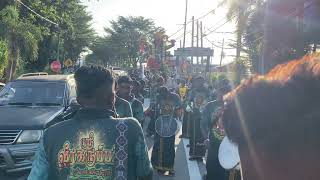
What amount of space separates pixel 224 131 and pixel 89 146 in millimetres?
1828

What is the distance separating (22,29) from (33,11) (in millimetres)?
8541

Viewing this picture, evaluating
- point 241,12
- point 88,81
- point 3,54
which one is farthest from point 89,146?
point 3,54

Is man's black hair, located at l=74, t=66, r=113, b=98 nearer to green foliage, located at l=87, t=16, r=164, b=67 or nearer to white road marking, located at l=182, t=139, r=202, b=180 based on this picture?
white road marking, located at l=182, t=139, r=202, b=180

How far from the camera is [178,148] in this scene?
1200 cm

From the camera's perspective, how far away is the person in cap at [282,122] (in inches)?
36.4

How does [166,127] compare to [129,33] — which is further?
[129,33]

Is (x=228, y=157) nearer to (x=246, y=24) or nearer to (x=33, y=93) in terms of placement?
(x=33, y=93)

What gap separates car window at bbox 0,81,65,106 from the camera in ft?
29.0

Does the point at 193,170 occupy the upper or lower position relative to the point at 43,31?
lower

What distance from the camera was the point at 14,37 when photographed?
25.9 meters

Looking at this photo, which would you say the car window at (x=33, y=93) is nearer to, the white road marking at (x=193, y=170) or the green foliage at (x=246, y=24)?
the white road marking at (x=193, y=170)

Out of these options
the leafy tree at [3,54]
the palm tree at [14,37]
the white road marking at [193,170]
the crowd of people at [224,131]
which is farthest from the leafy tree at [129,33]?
the crowd of people at [224,131]

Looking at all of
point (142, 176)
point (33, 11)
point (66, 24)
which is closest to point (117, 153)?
point (142, 176)

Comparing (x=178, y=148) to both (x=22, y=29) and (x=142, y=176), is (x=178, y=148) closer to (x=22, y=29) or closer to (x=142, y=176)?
(x=142, y=176)
